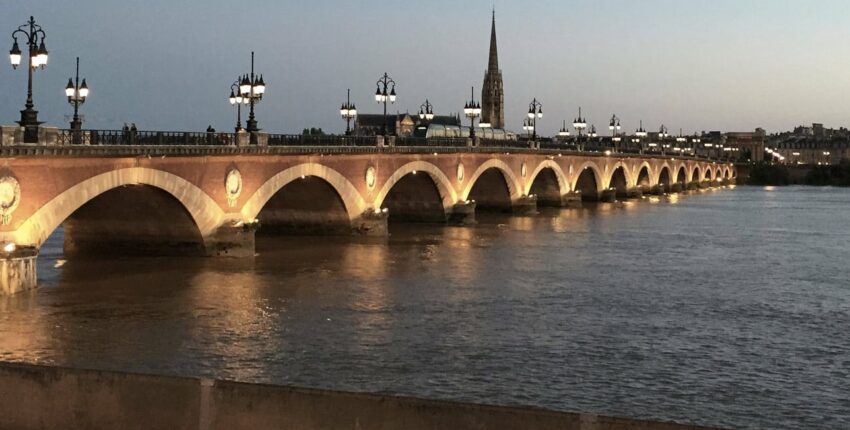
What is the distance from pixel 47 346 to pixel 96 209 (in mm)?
15102

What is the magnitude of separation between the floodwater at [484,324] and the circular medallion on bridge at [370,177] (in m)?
3.92

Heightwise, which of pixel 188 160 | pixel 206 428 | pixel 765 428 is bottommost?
pixel 765 428

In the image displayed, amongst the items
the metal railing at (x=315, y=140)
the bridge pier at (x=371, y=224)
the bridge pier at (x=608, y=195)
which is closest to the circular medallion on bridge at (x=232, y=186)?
the metal railing at (x=315, y=140)

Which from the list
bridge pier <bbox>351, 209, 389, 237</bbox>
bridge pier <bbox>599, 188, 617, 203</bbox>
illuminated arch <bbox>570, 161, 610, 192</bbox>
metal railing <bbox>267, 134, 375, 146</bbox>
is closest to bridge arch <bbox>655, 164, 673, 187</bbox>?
bridge pier <bbox>599, 188, 617, 203</bbox>

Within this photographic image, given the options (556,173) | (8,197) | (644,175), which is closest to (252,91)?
(8,197)

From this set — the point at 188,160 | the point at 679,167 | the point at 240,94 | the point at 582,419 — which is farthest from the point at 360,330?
the point at 679,167

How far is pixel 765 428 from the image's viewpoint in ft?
55.6

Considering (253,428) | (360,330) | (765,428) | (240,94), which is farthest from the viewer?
(240,94)

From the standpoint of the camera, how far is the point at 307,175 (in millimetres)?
43375

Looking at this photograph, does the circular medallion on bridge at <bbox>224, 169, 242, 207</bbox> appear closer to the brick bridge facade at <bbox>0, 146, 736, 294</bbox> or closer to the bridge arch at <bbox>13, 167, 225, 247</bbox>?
the brick bridge facade at <bbox>0, 146, 736, 294</bbox>

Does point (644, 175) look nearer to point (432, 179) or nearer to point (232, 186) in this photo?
point (432, 179)

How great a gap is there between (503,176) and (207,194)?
121 ft

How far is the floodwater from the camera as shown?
19.4 metres

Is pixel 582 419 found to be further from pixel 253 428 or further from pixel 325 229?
pixel 325 229
